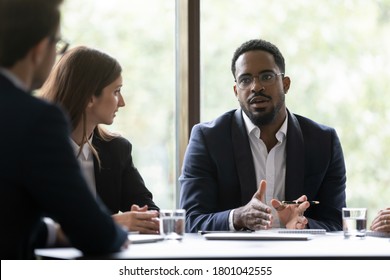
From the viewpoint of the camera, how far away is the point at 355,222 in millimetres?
2592

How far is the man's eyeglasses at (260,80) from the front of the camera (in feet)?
11.5

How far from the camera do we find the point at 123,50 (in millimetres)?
4180

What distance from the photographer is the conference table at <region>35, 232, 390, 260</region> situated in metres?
1.99

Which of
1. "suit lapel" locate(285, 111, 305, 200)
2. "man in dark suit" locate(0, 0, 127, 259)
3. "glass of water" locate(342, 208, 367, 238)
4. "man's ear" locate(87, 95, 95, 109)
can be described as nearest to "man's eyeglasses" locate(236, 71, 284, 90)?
"suit lapel" locate(285, 111, 305, 200)

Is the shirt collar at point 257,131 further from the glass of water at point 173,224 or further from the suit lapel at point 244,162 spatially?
the glass of water at point 173,224

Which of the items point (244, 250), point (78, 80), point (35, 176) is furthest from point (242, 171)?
point (35, 176)

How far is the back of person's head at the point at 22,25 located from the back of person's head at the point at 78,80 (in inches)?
53.1

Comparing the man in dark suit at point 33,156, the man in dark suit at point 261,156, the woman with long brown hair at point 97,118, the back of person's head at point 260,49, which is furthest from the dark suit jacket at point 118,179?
the man in dark suit at point 33,156

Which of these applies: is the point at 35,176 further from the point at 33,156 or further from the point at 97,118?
the point at 97,118

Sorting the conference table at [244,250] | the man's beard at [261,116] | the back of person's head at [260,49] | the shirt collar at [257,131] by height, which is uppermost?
the back of person's head at [260,49]

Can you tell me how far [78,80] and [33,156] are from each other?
60.9 inches

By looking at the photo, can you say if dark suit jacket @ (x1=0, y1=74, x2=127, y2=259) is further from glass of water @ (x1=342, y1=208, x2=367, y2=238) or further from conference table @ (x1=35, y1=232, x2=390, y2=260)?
glass of water @ (x1=342, y1=208, x2=367, y2=238)
